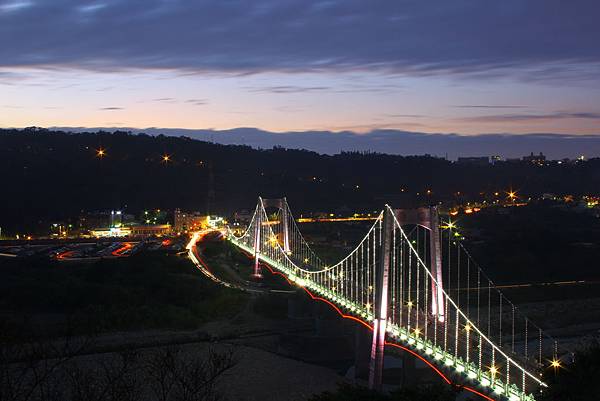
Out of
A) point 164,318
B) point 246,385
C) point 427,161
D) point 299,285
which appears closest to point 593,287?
point 299,285

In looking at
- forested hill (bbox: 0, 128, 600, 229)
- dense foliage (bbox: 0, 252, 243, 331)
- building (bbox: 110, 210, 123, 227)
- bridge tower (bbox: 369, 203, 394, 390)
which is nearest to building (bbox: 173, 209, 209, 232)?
building (bbox: 110, 210, 123, 227)

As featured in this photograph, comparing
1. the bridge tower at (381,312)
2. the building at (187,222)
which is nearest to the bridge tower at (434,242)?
the bridge tower at (381,312)

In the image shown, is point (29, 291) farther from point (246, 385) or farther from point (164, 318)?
point (246, 385)

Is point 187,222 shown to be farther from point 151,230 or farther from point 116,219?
point 116,219

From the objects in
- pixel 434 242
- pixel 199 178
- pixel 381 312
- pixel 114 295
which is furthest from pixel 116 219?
pixel 381 312

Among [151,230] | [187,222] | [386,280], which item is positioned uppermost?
[386,280]

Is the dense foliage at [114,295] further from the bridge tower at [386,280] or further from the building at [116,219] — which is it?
the building at [116,219]

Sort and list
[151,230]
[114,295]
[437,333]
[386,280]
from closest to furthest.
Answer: [437,333], [386,280], [114,295], [151,230]
